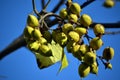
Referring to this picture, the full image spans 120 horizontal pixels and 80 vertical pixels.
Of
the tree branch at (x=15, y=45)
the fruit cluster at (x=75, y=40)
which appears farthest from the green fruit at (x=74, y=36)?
the tree branch at (x=15, y=45)

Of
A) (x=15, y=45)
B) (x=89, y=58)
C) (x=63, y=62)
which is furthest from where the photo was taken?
(x=15, y=45)

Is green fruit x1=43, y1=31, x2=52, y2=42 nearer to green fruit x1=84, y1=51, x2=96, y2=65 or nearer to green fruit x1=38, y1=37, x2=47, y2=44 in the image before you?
green fruit x1=38, y1=37, x2=47, y2=44

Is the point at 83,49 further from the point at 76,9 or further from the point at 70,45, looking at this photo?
the point at 76,9

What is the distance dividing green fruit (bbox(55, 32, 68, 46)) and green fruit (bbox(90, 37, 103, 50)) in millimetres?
80

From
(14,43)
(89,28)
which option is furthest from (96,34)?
(14,43)

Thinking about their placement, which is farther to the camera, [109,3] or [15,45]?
[15,45]

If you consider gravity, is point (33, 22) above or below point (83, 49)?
above

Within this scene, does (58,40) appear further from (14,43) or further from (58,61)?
(14,43)

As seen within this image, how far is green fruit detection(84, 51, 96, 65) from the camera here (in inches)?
42.7

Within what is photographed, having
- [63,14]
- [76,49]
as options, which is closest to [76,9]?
[63,14]

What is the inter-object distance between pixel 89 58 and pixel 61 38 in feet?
0.34

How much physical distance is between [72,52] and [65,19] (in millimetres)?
124

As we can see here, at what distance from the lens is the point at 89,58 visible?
1.08m

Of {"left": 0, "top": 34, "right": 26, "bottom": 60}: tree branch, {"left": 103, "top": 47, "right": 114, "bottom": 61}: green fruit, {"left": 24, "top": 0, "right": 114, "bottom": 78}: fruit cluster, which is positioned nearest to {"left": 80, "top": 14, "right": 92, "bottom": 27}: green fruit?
{"left": 24, "top": 0, "right": 114, "bottom": 78}: fruit cluster
